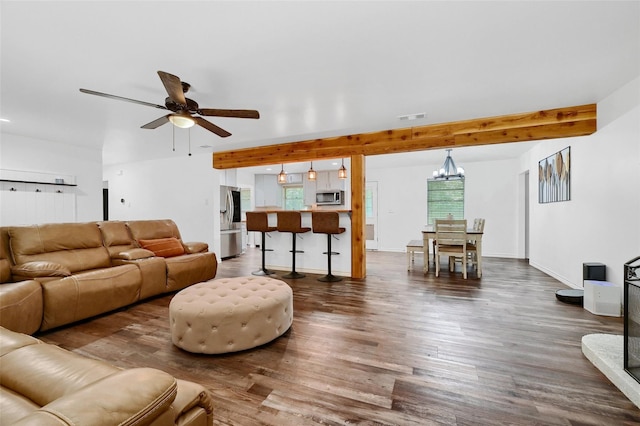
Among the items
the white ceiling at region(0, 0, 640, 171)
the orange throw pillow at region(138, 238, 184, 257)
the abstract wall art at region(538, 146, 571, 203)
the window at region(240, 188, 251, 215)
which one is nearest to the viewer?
the white ceiling at region(0, 0, 640, 171)

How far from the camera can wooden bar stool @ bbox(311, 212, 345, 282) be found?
4.39m

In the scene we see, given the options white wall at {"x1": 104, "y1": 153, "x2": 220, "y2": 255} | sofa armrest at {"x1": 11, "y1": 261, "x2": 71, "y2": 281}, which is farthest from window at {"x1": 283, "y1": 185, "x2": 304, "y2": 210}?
sofa armrest at {"x1": 11, "y1": 261, "x2": 71, "y2": 281}

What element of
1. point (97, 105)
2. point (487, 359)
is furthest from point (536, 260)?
point (97, 105)

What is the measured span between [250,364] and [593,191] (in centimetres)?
435

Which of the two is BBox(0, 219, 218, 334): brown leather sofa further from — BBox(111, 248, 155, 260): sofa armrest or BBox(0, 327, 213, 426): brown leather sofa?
BBox(0, 327, 213, 426): brown leather sofa

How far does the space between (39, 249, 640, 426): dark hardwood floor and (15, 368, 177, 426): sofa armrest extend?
3.17ft

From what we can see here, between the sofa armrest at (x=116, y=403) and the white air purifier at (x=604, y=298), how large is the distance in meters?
4.02

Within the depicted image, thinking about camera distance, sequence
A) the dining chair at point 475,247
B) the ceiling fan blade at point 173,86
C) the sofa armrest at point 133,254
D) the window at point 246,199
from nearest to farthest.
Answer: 1. the ceiling fan blade at point 173,86
2. the sofa armrest at point 133,254
3. the dining chair at point 475,247
4. the window at point 246,199

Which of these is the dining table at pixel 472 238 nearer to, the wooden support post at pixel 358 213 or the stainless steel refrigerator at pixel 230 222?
the wooden support post at pixel 358 213

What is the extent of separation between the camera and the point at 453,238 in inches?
183

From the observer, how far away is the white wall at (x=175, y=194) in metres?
6.09

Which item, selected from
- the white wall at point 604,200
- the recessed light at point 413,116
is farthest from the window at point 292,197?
the white wall at point 604,200

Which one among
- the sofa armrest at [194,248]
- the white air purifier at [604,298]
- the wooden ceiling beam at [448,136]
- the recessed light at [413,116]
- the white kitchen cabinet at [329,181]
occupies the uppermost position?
the recessed light at [413,116]

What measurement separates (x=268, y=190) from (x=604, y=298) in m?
7.71
